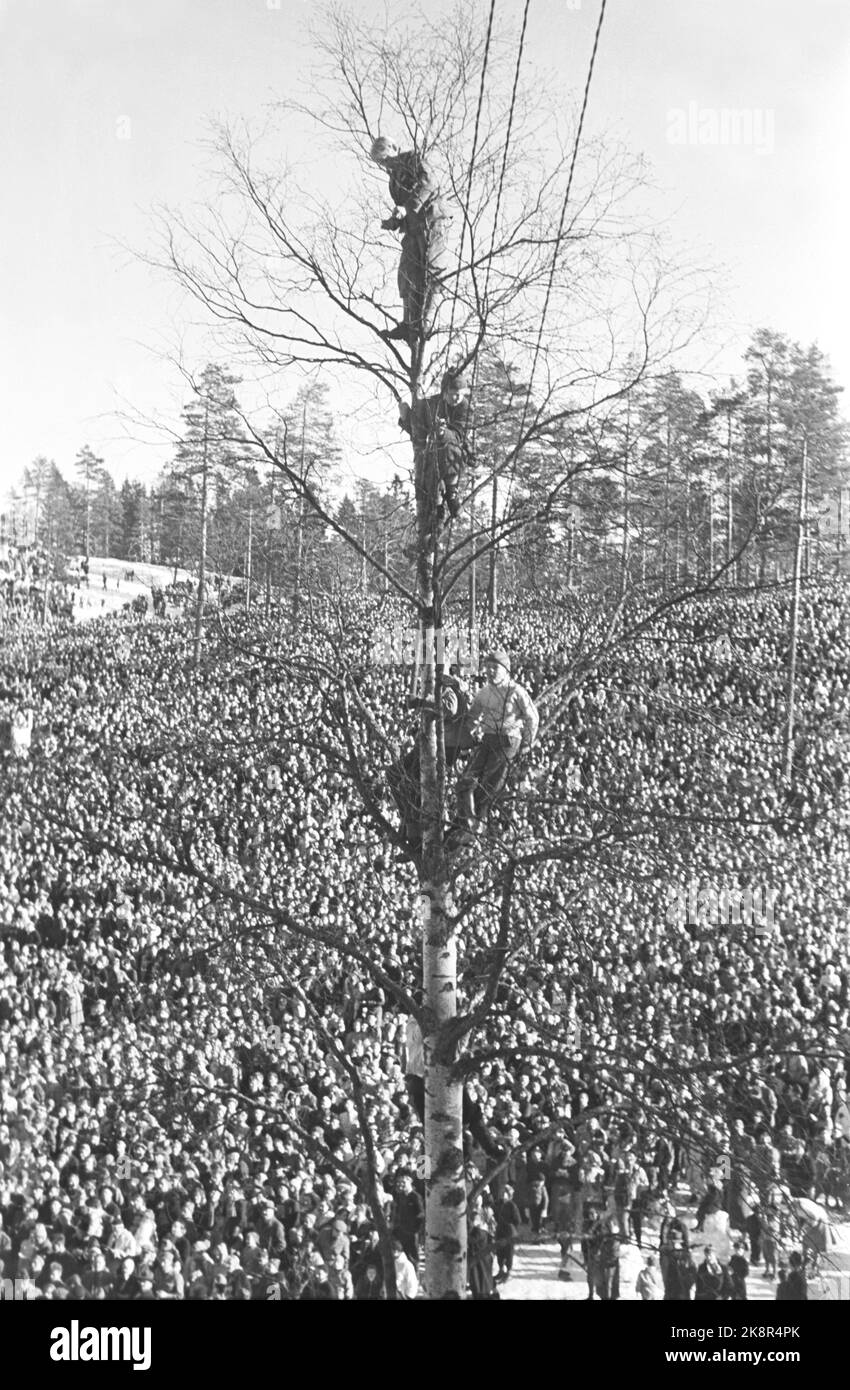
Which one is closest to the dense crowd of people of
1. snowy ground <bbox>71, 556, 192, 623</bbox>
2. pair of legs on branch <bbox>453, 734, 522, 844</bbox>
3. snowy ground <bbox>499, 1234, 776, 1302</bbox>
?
pair of legs on branch <bbox>453, 734, 522, 844</bbox>

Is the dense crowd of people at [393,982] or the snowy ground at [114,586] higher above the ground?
the snowy ground at [114,586]

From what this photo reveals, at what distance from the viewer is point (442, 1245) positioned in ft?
16.6

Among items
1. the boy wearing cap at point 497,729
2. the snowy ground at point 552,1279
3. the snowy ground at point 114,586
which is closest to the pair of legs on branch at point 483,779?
the boy wearing cap at point 497,729

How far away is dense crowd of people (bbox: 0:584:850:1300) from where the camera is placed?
5.37 meters

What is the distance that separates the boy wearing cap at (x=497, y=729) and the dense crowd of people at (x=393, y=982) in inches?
5.5

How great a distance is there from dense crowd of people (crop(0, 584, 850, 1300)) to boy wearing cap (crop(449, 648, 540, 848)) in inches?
5.5

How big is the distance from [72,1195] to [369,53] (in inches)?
385

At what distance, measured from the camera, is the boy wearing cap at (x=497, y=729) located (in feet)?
17.9

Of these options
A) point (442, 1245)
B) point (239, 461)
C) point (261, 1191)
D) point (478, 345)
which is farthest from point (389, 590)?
point (261, 1191)

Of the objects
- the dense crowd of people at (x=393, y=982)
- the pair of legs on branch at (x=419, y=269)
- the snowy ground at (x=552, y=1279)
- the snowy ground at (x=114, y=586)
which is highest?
the snowy ground at (x=114, y=586)

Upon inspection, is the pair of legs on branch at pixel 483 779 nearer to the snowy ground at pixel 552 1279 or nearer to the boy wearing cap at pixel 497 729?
the boy wearing cap at pixel 497 729

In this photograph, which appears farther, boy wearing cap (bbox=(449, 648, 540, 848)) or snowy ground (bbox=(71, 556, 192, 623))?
snowy ground (bbox=(71, 556, 192, 623))

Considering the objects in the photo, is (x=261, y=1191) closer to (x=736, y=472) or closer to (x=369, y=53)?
(x=736, y=472)

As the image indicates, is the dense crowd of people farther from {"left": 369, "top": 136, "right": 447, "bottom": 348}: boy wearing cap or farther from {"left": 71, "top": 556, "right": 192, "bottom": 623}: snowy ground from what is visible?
{"left": 71, "top": 556, "right": 192, "bottom": 623}: snowy ground
